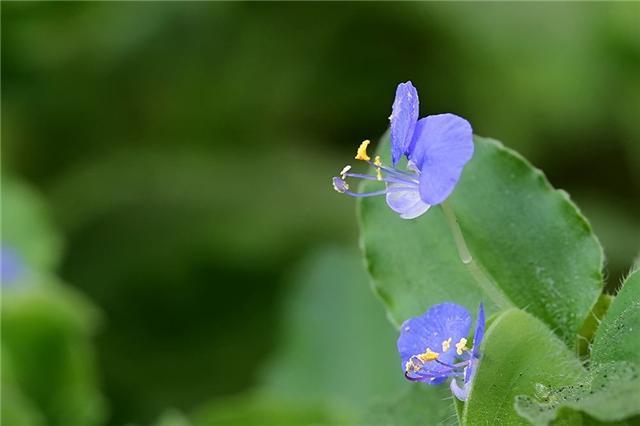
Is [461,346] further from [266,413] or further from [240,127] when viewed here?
[240,127]

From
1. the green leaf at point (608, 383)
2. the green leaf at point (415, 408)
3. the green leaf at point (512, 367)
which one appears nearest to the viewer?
the green leaf at point (608, 383)

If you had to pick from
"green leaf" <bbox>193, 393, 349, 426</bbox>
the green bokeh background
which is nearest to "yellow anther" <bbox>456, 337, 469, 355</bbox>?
"green leaf" <bbox>193, 393, 349, 426</bbox>

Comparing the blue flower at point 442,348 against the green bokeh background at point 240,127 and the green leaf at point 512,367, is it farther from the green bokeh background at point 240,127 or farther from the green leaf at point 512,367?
the green bokeh background at point 240,127

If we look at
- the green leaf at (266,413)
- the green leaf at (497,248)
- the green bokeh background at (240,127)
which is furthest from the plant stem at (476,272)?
the green bokeh background at (240,127)

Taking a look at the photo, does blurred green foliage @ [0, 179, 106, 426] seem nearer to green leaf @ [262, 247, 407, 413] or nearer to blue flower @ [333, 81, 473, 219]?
green leaf @ [262, 247, 407, 413]

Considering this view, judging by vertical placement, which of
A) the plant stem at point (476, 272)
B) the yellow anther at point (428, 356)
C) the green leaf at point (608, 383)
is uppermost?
the plant stem at point (476, 272)

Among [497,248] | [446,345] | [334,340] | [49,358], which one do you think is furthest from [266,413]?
[446,345]
